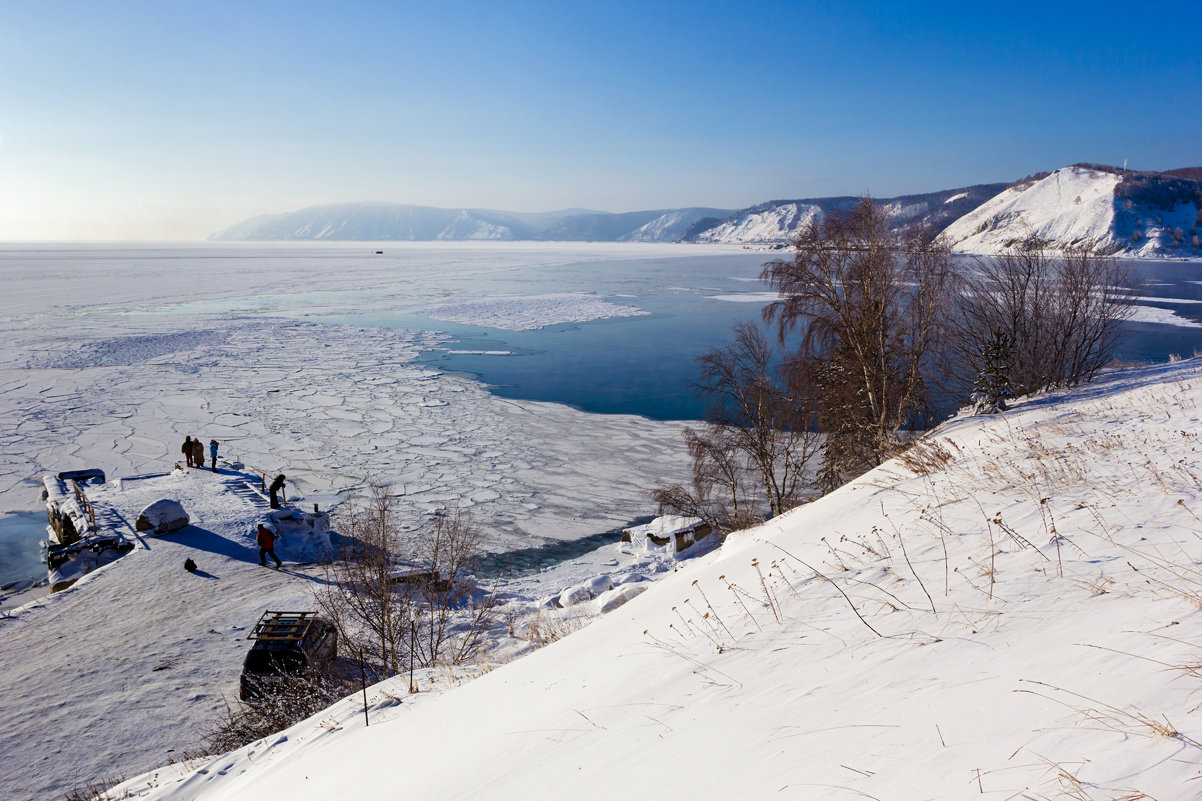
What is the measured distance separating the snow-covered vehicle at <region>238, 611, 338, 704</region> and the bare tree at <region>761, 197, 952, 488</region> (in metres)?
12.6

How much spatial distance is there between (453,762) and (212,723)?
8577 millimetres

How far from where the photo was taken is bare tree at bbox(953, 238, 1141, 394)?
21.0m

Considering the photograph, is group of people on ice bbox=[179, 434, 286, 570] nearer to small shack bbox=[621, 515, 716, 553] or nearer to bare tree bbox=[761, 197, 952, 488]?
small shack bbox=[621, 515, 716, 553]

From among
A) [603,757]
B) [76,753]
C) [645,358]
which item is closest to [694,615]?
[603,757]

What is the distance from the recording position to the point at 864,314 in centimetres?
1694

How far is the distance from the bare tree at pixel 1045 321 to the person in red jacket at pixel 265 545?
70.2 feet

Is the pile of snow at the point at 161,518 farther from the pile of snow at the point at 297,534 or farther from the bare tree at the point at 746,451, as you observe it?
the bare tree at the point at 746,451

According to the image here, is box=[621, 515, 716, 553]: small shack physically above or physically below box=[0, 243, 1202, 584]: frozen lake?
below

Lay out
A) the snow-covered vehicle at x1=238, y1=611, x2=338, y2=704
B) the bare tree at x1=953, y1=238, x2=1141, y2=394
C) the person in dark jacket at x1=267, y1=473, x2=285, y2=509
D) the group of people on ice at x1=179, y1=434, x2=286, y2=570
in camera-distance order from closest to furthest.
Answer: the snow-covered vehicle at x1=238, y1=611, x2=338, y2=704, the group of people on ice at x1=179, y1=434, x2=286, y2=570, the person in dark jacket at x1=267, y1=473, x2=285, y2=509, the bare tree at x1=953, y1=238, x2=1141, y2=394

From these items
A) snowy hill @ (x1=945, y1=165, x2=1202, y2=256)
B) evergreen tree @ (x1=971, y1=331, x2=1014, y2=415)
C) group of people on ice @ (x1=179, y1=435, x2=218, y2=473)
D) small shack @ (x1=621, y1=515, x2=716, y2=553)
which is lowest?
small shack @ (x1=621, y1=515, x2=716, y2=553)

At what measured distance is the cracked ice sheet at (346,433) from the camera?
796 inches

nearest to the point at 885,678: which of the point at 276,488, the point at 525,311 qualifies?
the point at 276,488

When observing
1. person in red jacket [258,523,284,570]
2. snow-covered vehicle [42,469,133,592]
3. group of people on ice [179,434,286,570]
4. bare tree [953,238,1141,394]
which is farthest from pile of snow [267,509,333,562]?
bare tree [953,238,1141,394]

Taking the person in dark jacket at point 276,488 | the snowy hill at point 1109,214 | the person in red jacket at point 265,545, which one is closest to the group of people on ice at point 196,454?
the person in dark jacket at point 276,488
